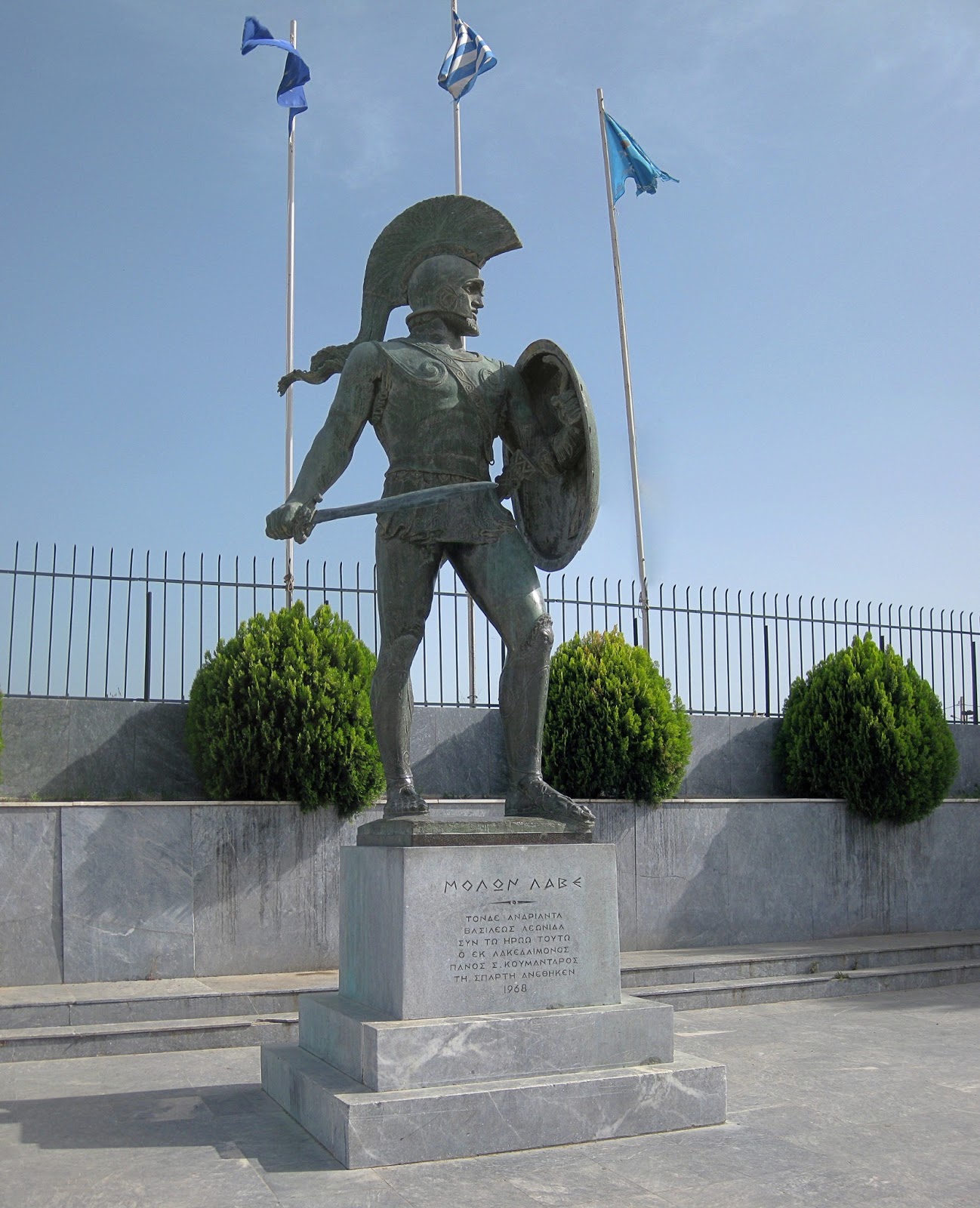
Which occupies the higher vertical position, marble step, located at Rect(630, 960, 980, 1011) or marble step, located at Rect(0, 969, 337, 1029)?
marble step, located at Rect(0, 969, 337, 1029)

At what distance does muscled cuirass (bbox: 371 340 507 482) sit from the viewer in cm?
528

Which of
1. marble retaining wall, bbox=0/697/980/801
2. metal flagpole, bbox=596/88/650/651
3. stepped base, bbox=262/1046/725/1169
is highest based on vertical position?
metal flagpole, bbox=596/88/650/651

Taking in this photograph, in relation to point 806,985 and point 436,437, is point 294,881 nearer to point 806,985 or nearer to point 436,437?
point 806,985

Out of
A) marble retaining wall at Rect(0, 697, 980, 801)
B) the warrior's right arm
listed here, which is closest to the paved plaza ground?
the warrior's right arm

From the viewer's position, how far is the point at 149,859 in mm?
8023

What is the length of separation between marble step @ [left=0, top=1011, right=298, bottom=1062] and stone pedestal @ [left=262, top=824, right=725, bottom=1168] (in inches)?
74.0

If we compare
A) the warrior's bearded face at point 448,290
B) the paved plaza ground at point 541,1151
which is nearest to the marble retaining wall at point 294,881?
the paved plaza ground at point 541,1151

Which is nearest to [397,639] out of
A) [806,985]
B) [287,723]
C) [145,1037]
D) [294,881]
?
[145,1037]

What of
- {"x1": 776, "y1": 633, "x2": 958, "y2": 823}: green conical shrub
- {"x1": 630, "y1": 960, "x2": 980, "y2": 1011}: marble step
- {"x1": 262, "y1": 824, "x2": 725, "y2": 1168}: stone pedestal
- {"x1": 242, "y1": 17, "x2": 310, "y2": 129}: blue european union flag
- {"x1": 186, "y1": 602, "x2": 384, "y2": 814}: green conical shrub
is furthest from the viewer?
{"x1": 242, "y1": 17, "x2": 310, "y2": 129}: blue european union flag

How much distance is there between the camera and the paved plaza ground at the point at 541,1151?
378 centimetres

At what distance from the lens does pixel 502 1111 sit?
4246mm

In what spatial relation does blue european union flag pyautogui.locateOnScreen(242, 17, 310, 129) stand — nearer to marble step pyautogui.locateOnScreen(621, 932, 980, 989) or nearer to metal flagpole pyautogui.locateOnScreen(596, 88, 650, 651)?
metal flagpole pyautogui.locateOnScreen(596, 88, 650, 651)

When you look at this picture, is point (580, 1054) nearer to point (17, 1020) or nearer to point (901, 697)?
point (17, 1020)

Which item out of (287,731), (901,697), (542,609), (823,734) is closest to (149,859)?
(287,731)
